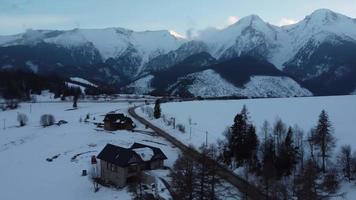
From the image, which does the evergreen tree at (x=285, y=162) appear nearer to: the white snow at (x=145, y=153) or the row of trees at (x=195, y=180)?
the row of trees at (x=195, y=180)

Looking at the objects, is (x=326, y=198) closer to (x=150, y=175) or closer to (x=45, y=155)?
(x=150, y=175)

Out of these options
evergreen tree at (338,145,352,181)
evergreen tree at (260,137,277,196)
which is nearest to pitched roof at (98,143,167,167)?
evergreen tree at (260,137,277,196)

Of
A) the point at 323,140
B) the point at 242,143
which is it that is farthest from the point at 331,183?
the point at 242,143

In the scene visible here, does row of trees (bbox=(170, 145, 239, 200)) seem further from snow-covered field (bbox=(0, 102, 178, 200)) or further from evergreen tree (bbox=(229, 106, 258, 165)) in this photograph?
evergreen tree (bbox=(229, 106, 258, 165))

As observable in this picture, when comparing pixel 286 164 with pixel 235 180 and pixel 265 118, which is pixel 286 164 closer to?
pixel 235 180

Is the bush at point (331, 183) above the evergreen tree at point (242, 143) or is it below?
below

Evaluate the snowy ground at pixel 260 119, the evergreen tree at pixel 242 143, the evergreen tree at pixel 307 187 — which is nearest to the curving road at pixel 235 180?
the evergreen tree at pixel 242 143
